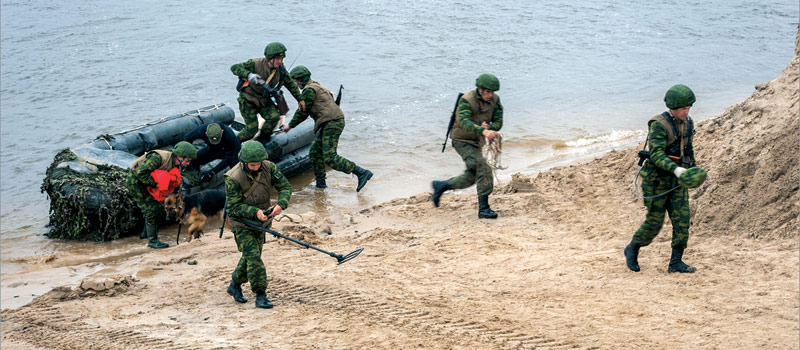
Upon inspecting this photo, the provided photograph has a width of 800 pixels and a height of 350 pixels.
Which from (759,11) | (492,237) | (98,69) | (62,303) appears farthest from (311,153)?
(759,11)

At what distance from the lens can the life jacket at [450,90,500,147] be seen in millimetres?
9438

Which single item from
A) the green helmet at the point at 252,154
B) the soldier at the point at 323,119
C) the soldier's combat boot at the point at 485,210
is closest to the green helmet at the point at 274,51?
the soldier at the point at 323,119

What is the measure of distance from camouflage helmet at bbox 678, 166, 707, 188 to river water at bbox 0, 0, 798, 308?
18.0 feet

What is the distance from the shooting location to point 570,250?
8.36m

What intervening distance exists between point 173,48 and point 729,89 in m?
13.8

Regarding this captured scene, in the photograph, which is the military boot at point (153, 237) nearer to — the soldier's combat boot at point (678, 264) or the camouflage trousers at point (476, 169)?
the camouflage trousers at point (476, 169)

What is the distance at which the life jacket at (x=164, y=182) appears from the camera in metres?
9.21

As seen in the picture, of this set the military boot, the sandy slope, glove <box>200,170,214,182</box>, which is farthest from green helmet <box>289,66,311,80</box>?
the military boot

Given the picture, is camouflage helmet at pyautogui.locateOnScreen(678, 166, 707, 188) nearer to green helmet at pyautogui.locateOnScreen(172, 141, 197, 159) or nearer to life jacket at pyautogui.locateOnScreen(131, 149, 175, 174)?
green helmet at pyautogui.locateOnScreen(172, 141, 197, 159)

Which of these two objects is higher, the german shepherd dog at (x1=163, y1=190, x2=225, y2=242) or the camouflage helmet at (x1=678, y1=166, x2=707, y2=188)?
the camouflage helmet at (x1=678, y1=166, x2=707, y2=188)

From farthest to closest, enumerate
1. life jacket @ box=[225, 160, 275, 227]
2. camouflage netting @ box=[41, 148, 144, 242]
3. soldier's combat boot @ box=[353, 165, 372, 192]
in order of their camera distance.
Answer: soldier's combat boot @ box=[353, 165, 372, 192] < camouflage netting @ box=[41, 148, 144, 242] < life jacket @ box=[225, 160, 275, 227]

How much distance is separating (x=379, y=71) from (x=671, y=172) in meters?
12.9

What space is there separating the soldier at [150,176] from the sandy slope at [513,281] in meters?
0.47

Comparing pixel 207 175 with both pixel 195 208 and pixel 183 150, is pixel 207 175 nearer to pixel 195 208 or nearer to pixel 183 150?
pixel 195 208
